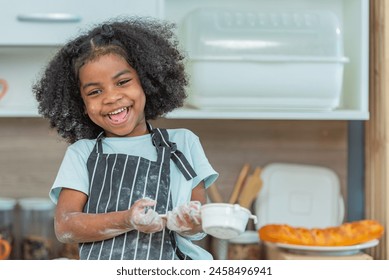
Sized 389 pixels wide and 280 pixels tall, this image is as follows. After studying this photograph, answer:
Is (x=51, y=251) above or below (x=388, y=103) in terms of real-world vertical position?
below

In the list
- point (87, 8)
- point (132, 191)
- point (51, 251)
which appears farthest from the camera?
point (51, 251)

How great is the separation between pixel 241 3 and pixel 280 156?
278mm

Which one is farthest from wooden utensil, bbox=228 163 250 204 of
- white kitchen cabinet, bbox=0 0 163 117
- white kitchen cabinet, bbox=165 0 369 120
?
white kitchen cabinet, bbox=0 0 163 117

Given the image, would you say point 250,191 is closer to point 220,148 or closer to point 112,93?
point 220,148

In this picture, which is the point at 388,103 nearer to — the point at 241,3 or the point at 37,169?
the point at 241,3

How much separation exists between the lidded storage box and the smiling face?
16.3 inches

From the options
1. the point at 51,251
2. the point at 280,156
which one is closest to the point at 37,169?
the point at 51,251

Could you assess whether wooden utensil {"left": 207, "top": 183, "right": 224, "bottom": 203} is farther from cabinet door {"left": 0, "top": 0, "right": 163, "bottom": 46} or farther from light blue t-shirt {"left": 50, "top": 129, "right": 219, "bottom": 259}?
light blue t-shirt {"left": 50, "top": 129, "right": 219, "bottom": 259}

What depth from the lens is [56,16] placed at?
3.50 ft

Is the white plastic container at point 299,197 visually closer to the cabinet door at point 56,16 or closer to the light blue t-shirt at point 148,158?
the cabinet door at point 56,16

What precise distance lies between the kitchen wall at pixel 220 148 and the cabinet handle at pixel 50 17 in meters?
0.23

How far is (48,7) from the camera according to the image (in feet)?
3.54

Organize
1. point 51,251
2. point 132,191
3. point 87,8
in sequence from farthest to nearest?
point 51,251
point 87,8
point 132,191

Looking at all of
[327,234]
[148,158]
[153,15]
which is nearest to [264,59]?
[153,15]
